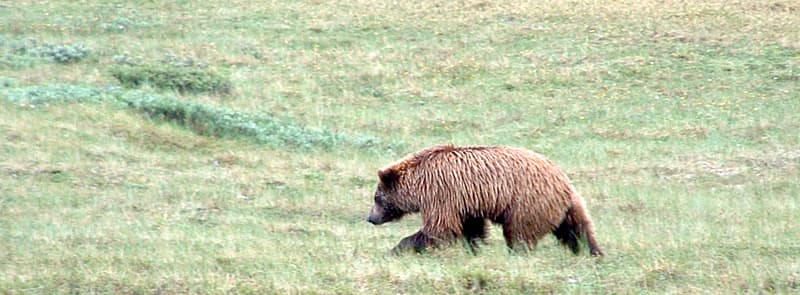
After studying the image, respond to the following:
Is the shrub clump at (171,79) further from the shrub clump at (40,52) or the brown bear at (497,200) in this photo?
the brown bear at (497,200)

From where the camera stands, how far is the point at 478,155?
10672mm

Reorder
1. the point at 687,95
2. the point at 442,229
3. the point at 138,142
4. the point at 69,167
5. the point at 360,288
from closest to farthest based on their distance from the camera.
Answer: the point at 360,288 → the point at 442,229 → the point at 69,167 → the point at 138,142 → the point at 687,95

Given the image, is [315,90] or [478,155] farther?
[315,90]

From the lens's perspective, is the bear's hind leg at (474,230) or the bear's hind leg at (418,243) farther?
the bear's hind leg at (474,230)

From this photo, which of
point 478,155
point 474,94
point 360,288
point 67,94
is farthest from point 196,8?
point 360,288

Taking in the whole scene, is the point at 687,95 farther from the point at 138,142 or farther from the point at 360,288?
the point at 360,288

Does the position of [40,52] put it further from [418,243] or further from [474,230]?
[418,243]

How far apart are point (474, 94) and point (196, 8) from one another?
1078 cm

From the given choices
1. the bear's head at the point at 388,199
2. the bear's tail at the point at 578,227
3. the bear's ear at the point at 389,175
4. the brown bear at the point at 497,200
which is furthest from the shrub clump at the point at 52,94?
the bear's tail at the point at 578,227

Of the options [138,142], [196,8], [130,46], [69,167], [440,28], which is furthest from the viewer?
[196,8]

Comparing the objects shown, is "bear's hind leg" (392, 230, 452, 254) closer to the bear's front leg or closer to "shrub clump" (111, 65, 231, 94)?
the bear's front leg

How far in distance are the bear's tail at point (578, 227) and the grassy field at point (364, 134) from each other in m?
0.26

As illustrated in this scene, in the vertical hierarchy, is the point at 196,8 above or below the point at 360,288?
below

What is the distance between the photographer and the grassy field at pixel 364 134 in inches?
355
